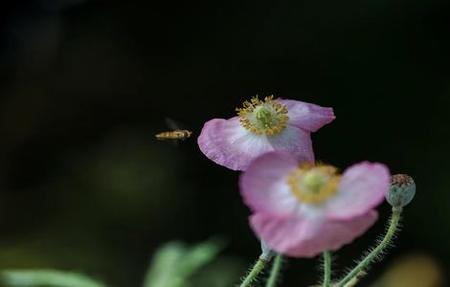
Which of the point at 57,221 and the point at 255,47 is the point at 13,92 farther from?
the point at 255,47

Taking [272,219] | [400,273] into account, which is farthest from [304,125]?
[400,273]

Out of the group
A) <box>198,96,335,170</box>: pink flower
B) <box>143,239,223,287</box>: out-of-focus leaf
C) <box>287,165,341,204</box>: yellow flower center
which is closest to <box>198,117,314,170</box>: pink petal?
<box>198,96,335,170</box>: pink flower

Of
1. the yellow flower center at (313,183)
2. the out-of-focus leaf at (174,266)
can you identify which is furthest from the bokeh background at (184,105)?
the yellow flower center at (313,183)

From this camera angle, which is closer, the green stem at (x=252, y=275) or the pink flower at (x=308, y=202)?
the pink flower at (x=308, y=202)

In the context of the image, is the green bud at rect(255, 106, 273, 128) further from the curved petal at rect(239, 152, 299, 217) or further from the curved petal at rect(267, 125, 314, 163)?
the curved petal at rect(239, 152, 299, 217)

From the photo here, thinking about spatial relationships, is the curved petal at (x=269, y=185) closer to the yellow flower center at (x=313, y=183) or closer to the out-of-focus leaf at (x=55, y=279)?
the yellow flower center at (x=313, y=183)

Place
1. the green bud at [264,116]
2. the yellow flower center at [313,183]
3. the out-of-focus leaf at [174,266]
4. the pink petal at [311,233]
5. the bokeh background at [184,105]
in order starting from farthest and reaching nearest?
the bokeh background at [184,105] → the out-of-focus leaf at [174,266] → the green bud at [264,116] → the yellow flower center at [313,183] → the pink petal at [311,233]

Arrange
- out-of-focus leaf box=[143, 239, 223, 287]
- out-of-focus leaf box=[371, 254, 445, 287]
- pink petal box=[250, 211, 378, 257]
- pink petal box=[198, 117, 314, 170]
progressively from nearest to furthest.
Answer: pink petal box=[250, 211, 378, 257] < pink petal box=[198, 117, 314, 170] < out-of-focus leaf box=[143, 239, 223, 287] < out-of-focus leaf box=[371, 254, 445, 287]
